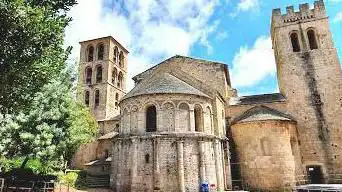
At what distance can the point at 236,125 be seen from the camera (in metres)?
23.8

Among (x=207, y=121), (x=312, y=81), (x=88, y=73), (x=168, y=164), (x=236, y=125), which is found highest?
(x=88, y=73)

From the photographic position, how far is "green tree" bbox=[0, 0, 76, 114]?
948cm

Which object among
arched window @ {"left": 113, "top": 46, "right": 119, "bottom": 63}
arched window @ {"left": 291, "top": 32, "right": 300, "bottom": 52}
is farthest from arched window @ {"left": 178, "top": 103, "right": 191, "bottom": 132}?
arched window @ {"left": 113, "top": 46, "right": 119, "bottom": 63}

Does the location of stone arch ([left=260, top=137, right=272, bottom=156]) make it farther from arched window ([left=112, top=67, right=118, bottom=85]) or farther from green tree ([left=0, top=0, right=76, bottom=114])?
arched window ([left=112, top=67, right=118, bottom=85])

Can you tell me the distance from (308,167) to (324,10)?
1574cm

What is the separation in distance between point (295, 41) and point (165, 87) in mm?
15400

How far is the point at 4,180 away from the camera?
16.5 meters

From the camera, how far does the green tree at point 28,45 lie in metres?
9.48

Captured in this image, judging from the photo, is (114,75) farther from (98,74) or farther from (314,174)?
(314,174)

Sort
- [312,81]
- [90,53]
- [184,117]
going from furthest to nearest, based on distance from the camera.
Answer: [90,53], [312,81], [184,117]

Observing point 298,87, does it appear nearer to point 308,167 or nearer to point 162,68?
point 308,167

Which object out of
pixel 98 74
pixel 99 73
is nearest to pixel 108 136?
pixel 98 74

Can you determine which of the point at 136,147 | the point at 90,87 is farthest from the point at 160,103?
the point at 90,87

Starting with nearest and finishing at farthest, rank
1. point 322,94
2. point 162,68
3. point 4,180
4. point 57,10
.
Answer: point 57,10, point 4,180, point 322,94, point 162,68
